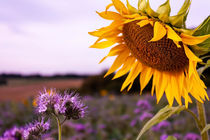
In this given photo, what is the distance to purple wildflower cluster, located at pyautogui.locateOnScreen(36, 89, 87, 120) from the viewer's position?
3.41 ft

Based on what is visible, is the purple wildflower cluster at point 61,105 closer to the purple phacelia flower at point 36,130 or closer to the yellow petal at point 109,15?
the purple phacelia flower at point 36,130

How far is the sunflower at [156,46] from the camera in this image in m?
1.33

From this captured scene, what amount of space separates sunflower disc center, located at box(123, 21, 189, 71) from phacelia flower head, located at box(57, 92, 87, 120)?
0.63 meters

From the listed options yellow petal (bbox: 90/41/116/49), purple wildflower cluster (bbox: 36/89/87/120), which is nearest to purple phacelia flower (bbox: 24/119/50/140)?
purple wildflower cluster (bbox: 36/89/87/120)

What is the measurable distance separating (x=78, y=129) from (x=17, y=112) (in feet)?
10.3

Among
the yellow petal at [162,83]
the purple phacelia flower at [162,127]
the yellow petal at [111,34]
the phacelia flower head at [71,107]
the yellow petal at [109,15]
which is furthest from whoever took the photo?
the purple phacelia flower at [162,127]

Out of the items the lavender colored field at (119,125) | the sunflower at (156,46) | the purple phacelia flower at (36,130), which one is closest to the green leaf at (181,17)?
the sunflower at (156,46)

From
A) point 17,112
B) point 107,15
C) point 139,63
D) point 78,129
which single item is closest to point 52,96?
point 107,15

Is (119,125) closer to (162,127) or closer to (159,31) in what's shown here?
(162,127)

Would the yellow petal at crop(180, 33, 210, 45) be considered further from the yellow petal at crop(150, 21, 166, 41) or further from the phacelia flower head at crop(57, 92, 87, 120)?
the phacelia flower head at crop(57, 92, 87, 120)

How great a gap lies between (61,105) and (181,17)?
73cm

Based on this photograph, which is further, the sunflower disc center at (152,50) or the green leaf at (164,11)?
the sunflower disc center at (152,50)

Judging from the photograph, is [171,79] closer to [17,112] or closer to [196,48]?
[196,48]

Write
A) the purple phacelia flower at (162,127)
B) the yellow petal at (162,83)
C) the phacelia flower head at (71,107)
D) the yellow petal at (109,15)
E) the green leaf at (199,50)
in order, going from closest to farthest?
the phacelia flower head at (71,107)
the green leaf at (199,50)
the yellow petal at (109,15)
the yellow petal at (162,83)
the purple phacelia flower at (162,127)
